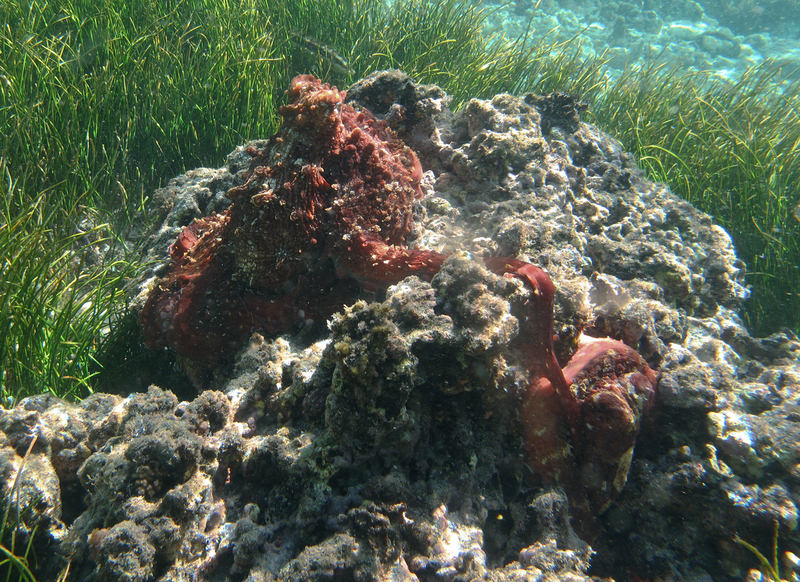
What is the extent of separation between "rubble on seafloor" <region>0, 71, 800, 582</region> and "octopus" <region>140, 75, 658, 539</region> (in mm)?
122

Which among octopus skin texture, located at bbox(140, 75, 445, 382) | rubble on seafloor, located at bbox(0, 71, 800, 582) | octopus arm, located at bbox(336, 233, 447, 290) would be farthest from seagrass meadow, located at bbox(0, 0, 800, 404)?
octopus arm, located at bbox(336, 233, 447, 290)

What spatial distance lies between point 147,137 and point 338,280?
335cm

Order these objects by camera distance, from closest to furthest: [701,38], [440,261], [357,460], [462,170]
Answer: [357,460] < [440,261] < [462,170] < [701,38]

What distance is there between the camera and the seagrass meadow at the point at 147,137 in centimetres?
261

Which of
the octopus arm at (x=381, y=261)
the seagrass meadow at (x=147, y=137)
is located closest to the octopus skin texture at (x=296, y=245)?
the octopus arm at (x=381, y=261)

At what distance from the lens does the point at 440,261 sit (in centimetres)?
206

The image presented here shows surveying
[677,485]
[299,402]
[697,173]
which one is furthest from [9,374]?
[697,173]

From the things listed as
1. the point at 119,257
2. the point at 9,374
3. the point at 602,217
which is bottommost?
the point at 119,257

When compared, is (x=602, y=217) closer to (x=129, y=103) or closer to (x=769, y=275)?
(x=769, y=275)

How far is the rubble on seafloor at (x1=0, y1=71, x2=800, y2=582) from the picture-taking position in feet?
4.77

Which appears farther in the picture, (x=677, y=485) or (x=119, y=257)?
(x=119, y=257)

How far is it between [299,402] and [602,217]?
285 cm

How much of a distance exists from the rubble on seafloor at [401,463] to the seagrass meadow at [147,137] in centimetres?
107

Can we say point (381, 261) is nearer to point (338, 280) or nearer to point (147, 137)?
point (338, 280)
